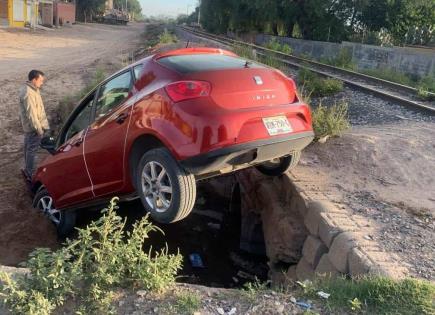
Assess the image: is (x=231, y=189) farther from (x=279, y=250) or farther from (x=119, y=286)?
(x=119, y=286)

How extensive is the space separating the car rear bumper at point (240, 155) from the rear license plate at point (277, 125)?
0.19 feet

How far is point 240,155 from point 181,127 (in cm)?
57

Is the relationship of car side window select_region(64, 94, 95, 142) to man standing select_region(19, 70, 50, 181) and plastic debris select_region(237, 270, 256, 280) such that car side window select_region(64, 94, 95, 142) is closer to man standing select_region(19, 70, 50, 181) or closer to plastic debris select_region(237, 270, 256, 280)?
man standing select_region(19, 70, 50, 181)

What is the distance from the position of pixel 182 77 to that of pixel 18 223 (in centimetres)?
398

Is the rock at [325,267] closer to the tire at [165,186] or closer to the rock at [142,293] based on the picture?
the tire at [165,186]

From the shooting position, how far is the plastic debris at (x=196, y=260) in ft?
20.9

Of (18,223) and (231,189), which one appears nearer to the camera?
(18,223)

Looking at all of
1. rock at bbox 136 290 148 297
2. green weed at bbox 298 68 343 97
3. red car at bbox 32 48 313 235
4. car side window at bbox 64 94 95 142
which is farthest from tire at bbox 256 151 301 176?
green weed at bbox 298 68 343 97

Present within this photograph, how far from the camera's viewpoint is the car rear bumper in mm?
4164

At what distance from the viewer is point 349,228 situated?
4.68 m

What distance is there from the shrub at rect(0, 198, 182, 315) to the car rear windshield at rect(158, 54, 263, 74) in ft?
5.51

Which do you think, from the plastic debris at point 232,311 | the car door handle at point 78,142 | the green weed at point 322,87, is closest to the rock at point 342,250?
the plastic debris at point 232,311

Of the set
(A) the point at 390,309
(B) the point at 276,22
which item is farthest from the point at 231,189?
(B) the point at 276,22

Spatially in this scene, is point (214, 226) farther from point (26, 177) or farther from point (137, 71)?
point (137, 71)
